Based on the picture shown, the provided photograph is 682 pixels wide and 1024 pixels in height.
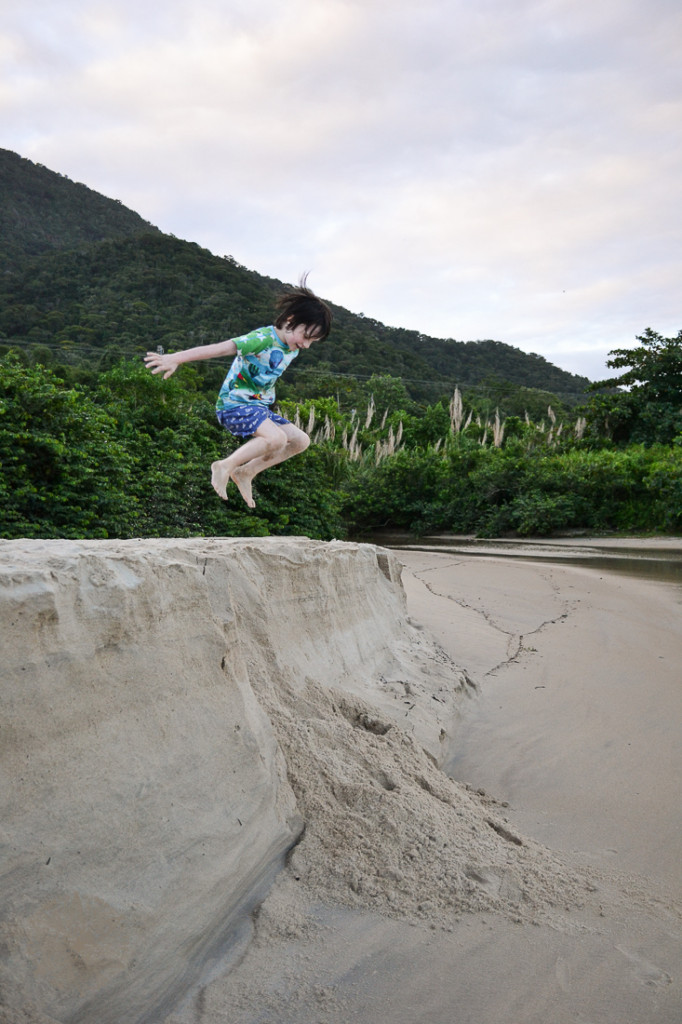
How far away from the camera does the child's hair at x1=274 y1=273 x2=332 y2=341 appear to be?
4.54m

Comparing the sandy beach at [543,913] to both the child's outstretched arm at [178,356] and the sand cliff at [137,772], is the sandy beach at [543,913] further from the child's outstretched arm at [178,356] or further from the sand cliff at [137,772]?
the child's outstretched arm at [178,356]

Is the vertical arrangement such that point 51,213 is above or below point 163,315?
above

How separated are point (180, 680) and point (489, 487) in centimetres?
2237

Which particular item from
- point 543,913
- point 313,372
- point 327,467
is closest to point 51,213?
point 313,372

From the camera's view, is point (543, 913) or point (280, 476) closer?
point (543, 913)

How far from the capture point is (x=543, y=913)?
2135 mm

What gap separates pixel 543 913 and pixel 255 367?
11.6ft

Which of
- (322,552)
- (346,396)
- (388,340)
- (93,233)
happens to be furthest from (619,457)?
(93,233)

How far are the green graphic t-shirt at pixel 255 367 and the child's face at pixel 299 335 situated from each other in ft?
0.15

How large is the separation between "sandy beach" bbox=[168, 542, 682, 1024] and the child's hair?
270 centimetres

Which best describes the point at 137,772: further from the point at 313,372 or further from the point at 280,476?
the point at 313,372

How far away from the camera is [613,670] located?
18.0 ft

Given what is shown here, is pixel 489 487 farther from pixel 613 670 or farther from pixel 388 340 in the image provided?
pixel 388 340

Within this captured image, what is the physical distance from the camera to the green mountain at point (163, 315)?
45.3 meters
